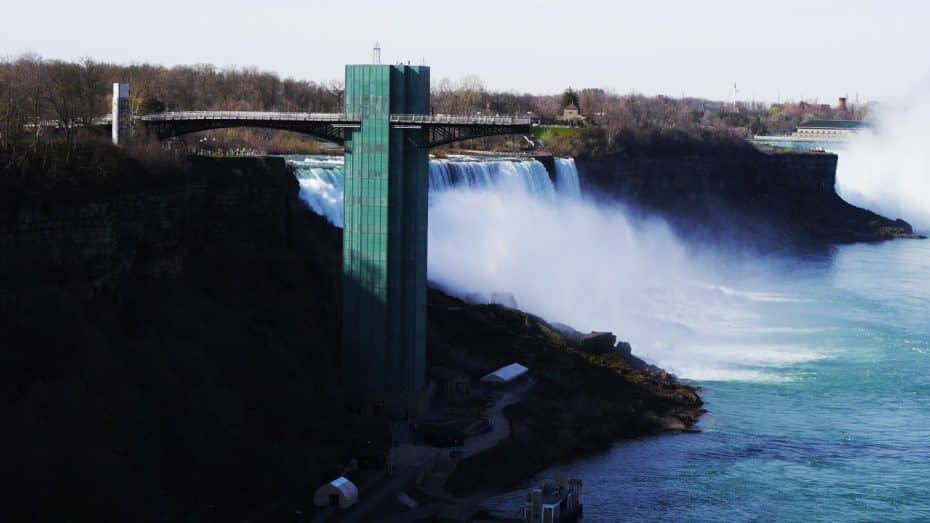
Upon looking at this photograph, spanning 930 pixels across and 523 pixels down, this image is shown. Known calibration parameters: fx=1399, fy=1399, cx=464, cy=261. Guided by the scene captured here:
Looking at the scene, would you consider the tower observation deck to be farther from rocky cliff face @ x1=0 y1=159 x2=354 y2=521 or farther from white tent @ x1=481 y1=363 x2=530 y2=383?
white tent @ x1=481 y1=363 x2=530 y2=383

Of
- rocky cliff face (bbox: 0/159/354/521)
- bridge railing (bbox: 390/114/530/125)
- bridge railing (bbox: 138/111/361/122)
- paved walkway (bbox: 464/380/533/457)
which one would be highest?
bridge railing (bbox: 390/114/530/125)

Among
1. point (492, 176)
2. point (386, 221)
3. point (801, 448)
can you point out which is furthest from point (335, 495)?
point (492, 176)

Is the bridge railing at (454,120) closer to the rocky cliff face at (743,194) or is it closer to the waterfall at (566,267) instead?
the waterfall at (566,267)

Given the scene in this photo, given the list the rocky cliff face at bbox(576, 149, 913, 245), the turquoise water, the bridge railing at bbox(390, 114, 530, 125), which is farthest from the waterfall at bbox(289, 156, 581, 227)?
the turquoise water

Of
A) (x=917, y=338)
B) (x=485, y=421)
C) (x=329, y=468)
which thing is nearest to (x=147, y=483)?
(x=329, y=468)

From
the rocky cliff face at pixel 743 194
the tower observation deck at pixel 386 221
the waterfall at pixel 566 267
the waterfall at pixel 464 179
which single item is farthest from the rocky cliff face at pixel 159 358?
the rocky cliff face at pixel 743 194

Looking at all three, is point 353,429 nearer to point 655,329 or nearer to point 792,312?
point 655,329
